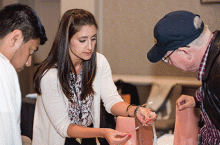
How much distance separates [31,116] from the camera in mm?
2570

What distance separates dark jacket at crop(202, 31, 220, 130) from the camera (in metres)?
0.91

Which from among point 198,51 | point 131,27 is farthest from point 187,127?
point 131,27

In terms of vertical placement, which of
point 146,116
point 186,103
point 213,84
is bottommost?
point 146,116

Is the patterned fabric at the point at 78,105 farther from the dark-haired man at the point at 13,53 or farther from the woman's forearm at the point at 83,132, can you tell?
the dark-haired man at the point at 13,53

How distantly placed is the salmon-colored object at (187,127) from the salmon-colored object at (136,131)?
154 millimetres

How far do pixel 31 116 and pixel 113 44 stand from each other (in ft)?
6.85

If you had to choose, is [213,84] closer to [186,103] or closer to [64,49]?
[186,103]

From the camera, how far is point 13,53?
1.08 meters

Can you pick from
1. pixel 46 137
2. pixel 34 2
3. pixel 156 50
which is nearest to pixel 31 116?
pixel 46 137

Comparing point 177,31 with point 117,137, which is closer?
point 177,31

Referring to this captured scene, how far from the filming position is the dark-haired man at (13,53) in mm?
923

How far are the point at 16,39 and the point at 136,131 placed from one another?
27.0 inches

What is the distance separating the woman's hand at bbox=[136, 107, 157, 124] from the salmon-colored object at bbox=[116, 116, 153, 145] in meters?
0.06

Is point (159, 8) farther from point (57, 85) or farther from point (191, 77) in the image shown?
point (57, 85)
